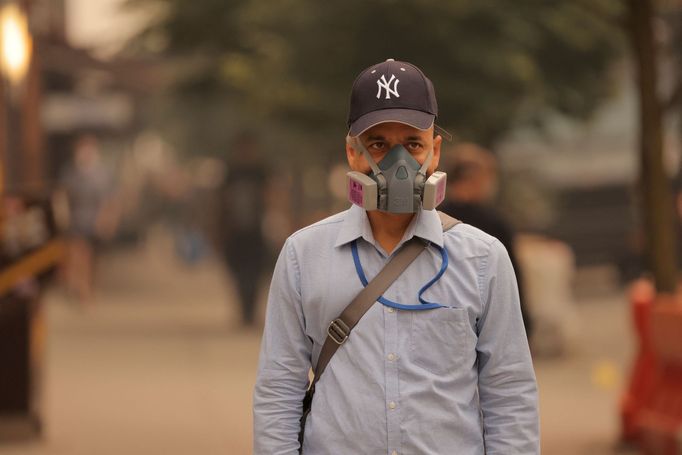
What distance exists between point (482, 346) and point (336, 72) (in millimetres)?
14368

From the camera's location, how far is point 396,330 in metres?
3.79

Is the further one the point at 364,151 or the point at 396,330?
the point at 364,151

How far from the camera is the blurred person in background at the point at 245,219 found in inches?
706

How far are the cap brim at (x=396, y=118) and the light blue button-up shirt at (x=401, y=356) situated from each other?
220 mm

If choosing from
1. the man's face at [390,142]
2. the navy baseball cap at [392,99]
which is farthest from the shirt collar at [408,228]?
the navy baseball cap at [392,99]

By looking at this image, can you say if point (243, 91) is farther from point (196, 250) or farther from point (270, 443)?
point (270, 443)

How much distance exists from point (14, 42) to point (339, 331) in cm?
1052

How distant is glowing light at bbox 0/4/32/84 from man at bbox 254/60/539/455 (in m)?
9.93

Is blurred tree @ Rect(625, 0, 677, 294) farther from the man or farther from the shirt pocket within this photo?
the shirt pocket

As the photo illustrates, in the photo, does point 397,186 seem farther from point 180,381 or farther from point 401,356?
point 180,381

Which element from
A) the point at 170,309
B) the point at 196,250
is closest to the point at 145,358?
the point at 170,309

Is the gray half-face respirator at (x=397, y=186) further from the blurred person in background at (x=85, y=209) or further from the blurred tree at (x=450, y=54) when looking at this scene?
the blurred person in background at (x=85, y=209)

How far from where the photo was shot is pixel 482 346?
3.87 m

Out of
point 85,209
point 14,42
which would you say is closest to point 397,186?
point 14,42
